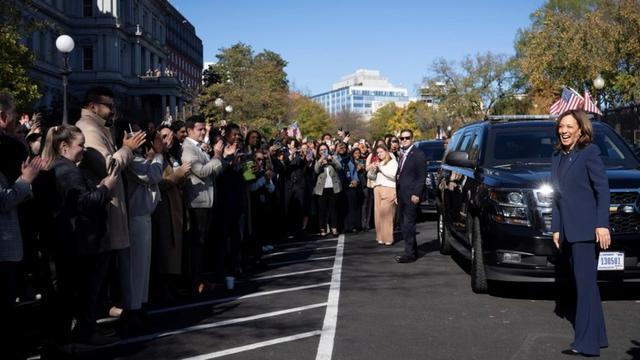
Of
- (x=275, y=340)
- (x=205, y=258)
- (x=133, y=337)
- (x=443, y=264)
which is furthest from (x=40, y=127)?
(x=443, y=264)

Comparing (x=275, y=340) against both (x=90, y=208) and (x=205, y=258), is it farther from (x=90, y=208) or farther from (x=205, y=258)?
(x=205, y=258)

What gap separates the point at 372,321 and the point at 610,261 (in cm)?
234

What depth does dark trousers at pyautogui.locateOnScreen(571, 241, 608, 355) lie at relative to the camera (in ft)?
19.1

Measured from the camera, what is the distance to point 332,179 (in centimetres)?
1662

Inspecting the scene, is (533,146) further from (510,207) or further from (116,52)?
(116,52)


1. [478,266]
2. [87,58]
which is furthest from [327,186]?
[87,58]

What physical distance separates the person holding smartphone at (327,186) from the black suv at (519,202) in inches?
255

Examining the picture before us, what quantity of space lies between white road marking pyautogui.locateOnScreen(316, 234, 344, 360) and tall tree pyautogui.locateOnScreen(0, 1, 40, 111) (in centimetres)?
1768

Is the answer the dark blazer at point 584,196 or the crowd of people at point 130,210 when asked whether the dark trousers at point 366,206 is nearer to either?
the crowd of people at point 130,210

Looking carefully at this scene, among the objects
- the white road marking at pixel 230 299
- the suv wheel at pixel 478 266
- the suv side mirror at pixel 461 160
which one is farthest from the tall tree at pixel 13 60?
the suv wheel at pixel 478 266

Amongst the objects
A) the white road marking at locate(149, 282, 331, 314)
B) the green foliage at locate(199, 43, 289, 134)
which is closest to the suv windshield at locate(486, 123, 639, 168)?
the white road marking at locate(149, 282, 331, 314)

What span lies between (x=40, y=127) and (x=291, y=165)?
730 cm

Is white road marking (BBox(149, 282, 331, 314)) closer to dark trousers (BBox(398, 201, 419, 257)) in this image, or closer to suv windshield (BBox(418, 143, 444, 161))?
dark trousers (BBox(398, 201, 419, 257))

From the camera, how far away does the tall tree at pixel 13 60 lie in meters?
25.1
